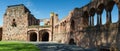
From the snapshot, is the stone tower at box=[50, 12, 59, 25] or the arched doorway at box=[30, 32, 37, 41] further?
the arched doorway at box=[30, 32, 37, 41]

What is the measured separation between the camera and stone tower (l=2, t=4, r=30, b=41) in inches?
1673

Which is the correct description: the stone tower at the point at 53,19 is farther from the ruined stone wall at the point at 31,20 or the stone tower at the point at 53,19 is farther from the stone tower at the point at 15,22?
the stone tower at the point at 15,22

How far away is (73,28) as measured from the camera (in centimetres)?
2730

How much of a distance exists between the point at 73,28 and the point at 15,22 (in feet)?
64.9

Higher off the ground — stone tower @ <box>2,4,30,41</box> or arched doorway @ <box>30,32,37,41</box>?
stone tower @ <box>2,4,30,41</box>

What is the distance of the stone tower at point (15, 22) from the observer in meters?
42.5

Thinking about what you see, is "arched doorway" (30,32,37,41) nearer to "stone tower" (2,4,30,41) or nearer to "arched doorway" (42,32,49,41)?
"stone tower" (2,4,30,41)

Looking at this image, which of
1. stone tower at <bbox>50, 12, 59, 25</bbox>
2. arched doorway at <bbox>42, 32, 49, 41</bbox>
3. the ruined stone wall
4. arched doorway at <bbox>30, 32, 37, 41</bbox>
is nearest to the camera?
stone tower at <bbox>50, 12, 59, 25</bbox>

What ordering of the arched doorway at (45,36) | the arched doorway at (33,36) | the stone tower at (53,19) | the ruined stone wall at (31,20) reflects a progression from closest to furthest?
the stone tower at (53,19)
the arched doorway at (33,36)
the arched doorway at (45,36)
the ruined stone wall at (31,20)

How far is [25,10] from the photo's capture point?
4375 cm

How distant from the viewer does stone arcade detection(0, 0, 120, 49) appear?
52.3 feet

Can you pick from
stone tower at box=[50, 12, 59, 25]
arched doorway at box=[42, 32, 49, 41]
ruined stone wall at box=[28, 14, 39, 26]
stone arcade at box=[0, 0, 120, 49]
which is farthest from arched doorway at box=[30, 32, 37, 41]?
stone tower at box=[50, 12, 59, 25]

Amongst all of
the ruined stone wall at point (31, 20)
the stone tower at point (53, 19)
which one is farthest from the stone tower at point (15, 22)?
the stone tower at point (53, 19)

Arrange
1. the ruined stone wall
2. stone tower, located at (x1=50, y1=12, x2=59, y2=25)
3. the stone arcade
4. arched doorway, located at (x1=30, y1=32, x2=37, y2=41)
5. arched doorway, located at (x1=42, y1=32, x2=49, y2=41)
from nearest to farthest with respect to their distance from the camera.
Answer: the stone arcade < stone tower, located at (x1=50, y1=12, x2=59, y2=25) < arched doorway, located at (x1=30, y1=32, x2=37, y2=41) < arched doorway, located at (x1=42, y1=32, x2=49, y2=41) < the ruined stone wall
